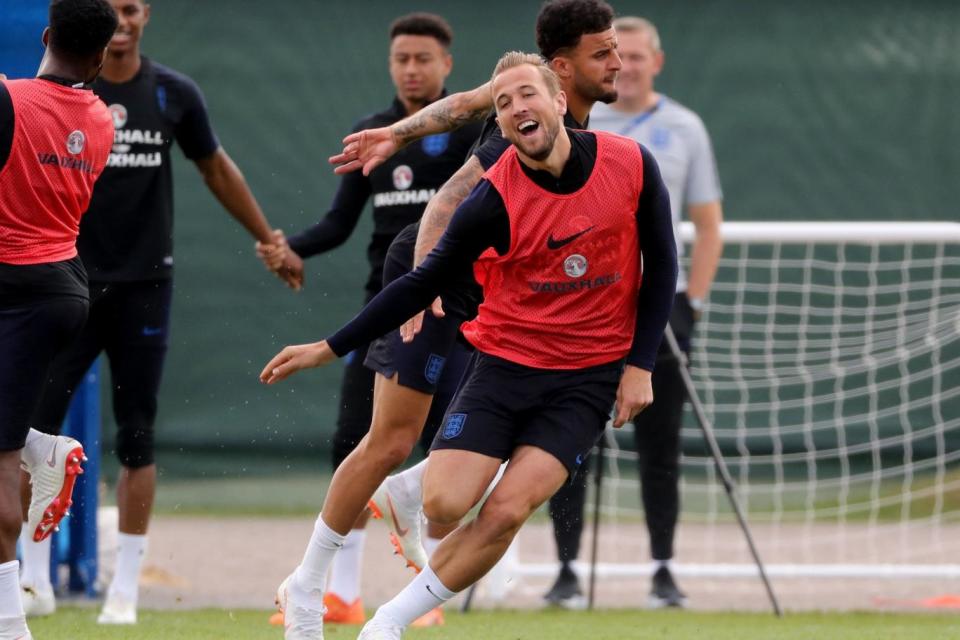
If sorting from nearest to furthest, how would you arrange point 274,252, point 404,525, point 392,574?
point 404,525
point 274,252
point 392,574

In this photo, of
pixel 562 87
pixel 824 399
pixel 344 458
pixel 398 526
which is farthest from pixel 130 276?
pixel 824 399

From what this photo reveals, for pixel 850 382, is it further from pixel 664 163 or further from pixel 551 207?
pixel 551 207

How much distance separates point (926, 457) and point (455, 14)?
4.17m

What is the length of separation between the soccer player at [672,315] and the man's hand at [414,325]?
2133 millimetres

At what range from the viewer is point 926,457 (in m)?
10.4

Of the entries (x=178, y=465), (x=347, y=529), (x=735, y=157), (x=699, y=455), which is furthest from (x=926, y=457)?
(x=347, y=529)

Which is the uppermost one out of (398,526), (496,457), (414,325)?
(414,325)

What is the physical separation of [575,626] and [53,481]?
2319 millimetres

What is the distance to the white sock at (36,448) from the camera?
5761 millimetres

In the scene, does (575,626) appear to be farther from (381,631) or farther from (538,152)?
(538,152)

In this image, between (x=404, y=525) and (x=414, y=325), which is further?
(x=404, y=525)

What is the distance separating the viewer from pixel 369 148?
5.76 m

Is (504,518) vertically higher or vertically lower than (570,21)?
lower

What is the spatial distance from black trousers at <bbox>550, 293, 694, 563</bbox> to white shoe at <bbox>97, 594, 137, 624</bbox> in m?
2.11
